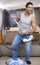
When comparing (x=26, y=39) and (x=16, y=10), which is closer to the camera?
(x=26, y=39)

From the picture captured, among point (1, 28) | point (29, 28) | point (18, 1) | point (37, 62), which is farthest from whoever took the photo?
point (1, 28)

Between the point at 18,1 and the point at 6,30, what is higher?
the point at 18,1

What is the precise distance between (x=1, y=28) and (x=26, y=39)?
0.76 metres

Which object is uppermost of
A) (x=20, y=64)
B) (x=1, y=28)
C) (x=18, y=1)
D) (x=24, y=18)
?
(x=18, y=1)

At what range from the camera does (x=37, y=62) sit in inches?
102

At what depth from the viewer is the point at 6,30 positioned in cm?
320

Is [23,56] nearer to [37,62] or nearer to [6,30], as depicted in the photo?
[37,62]

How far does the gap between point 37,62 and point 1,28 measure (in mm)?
951

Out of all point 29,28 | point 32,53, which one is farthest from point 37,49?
point 29,28

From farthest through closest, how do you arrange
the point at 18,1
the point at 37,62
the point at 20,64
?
the point at 18,1 < the point at 37,62 < the point at 20,64

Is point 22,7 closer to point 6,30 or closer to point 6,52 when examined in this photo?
point 6,30

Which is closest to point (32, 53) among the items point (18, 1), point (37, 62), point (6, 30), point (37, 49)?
point (37, 49)

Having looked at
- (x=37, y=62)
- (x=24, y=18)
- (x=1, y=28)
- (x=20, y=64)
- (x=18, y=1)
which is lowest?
(x=37, y=62)

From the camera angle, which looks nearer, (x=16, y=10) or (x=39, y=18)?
(x=16, y=10)
